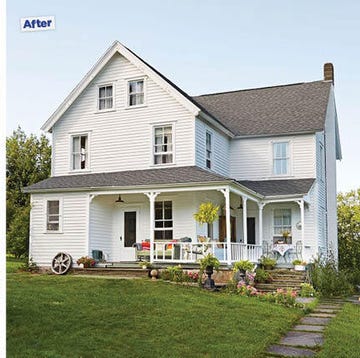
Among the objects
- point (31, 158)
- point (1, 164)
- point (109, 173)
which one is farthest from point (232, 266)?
point (31, 158)

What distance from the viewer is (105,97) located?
70.2 feet

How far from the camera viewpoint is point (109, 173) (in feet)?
67.5

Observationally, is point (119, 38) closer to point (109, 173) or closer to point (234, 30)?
point (109, 173)

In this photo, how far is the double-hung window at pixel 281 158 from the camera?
22.5m

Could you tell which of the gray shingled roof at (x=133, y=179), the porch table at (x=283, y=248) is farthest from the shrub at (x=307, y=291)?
the porch table at (x=283, y=248)

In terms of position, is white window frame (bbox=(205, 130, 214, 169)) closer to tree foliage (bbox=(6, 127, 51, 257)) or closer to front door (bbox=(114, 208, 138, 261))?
front door (bbox=(114, 208, 138, 261))

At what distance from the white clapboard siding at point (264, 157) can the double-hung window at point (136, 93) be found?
4659 millimetres

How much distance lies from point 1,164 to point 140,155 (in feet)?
52.0

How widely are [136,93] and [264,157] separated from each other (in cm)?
588

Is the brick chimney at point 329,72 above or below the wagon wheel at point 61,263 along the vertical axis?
above

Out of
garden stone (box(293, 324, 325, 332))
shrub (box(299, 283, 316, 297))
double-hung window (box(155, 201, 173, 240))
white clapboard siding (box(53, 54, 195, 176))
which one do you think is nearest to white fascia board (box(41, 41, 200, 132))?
white clapboard siding (box(53, 54, 195, 176))

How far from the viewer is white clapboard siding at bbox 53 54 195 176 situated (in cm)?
1980

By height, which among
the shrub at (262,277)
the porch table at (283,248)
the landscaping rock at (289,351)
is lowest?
the landscaping rock at (289,351)

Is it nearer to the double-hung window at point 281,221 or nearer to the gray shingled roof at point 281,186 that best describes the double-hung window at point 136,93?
the gray shingled roof at point 281,186
